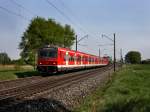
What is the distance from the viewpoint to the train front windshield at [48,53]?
34.5 meters

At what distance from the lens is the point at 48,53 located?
34.8m

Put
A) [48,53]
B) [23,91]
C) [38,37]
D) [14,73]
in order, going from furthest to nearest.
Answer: [38,37], [48,53], [14,73], [23,91]

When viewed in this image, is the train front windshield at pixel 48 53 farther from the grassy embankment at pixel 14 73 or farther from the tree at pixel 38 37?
the tree at pixel 38 37

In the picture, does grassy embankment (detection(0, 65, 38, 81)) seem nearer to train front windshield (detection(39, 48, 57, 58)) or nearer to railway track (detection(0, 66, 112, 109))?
train front windshield (detection(39, 48, 57, 58))

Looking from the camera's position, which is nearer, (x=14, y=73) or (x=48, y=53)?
(x=14, y=73)

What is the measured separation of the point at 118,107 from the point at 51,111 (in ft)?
8.84

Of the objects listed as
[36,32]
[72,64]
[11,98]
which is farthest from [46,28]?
[11,98]

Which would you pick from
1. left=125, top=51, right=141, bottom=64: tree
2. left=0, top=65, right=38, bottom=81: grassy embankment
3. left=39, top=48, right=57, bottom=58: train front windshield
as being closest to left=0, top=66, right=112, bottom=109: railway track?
left=0, top=65, right=38, bottom=81: grassy embankment

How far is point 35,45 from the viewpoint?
77.5 m

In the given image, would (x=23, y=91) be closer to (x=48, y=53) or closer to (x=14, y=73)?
(x=14, y=73)

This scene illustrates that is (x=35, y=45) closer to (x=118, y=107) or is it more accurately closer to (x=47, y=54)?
(x=47, y=54)

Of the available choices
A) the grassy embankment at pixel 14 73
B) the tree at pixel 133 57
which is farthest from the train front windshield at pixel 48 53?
the tree at pixel 133 57

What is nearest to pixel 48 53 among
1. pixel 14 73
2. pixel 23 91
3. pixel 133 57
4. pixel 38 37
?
pixel 14 73

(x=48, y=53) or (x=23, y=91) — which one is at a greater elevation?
(x=48, y=53)
